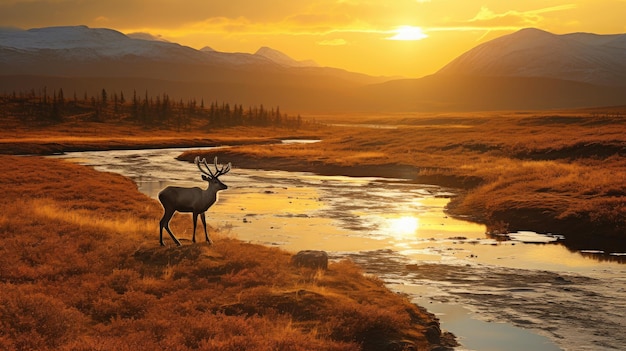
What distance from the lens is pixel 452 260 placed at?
25219 mm

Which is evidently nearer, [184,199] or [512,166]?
[184,199]

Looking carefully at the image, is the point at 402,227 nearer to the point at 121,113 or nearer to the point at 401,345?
the point at 401,345

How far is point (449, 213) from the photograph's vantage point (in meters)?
38.6

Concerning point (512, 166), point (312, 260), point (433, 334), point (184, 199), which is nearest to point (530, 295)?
A: point (433, 334)

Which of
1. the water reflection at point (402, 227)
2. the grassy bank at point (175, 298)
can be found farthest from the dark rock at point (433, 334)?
the water reflection at point (402, 227)

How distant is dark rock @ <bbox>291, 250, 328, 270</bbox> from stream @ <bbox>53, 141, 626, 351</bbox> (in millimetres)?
2472

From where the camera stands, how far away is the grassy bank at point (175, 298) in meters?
13.6

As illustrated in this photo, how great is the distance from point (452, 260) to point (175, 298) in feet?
41.0

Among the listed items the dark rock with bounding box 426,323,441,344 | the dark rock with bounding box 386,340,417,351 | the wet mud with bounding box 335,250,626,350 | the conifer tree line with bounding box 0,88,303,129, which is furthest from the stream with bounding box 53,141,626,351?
the conifer tree line with bounding box 0,88,303,129

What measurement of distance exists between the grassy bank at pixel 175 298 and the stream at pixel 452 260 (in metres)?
1.84

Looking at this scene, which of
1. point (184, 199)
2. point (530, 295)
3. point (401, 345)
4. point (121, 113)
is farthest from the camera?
point (121, 113)

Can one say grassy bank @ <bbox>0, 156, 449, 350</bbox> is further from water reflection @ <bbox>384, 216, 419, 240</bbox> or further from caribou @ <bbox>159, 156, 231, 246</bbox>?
water reflection @ <bbox>384, 216, 419, 240</bbox>

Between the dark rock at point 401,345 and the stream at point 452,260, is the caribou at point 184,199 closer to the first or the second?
the stream at point 452,260

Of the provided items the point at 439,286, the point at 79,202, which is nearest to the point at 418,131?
the point at 79,202
